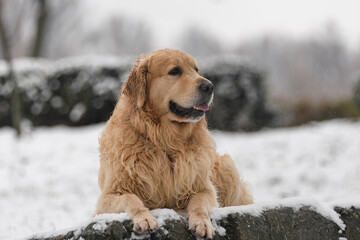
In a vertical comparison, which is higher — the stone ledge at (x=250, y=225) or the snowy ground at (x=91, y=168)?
the stone ledge at (x=250, y=225)

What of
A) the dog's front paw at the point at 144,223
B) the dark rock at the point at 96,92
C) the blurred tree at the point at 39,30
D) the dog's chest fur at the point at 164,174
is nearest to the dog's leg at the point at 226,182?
the dog's chest fur at the point at 164,174

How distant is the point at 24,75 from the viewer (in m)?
11.0

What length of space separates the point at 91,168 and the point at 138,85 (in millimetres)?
4614

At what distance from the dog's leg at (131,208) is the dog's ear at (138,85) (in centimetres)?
84

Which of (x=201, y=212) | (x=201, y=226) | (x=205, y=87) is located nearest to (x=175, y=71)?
(x=205, y=87)

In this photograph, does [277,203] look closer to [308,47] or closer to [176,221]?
[176,221]

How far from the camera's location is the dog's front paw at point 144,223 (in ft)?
8.22

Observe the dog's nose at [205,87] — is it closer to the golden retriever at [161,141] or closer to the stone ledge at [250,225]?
the golden retriever at [161,141]

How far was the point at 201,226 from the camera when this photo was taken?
104 inches

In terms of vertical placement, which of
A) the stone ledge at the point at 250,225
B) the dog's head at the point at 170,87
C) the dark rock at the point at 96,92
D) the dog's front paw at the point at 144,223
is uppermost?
the dog's head at the point at 170,87

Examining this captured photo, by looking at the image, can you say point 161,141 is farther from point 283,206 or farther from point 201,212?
point 283,206

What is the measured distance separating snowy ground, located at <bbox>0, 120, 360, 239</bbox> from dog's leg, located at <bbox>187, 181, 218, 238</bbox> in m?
1.62

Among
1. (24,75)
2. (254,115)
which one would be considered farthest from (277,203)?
(24,75)

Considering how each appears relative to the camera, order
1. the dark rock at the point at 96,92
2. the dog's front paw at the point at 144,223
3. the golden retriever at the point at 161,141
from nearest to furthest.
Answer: the dog's front paw at the point at 144,223 → the golden retriever at the point at 161,141 → the dark rock at the point at 96,92
